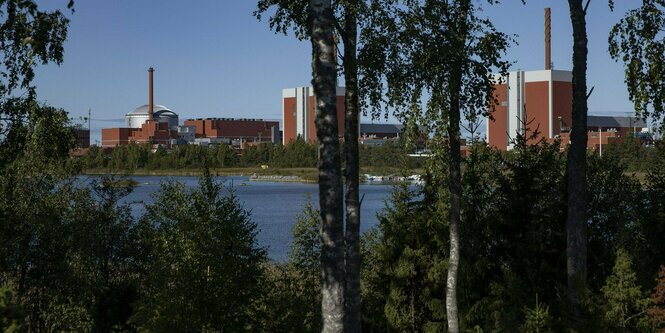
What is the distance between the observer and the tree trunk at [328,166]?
9.34 m

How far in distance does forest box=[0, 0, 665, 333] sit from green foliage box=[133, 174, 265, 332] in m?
0.05

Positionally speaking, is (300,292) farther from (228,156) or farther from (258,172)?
(228,156)

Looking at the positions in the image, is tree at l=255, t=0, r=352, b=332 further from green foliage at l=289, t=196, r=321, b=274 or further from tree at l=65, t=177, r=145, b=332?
tree at l=65, t=177, r=145, b=332

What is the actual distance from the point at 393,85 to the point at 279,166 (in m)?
134

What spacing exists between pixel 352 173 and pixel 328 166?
14.8 ft

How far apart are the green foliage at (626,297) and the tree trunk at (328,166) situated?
665cm

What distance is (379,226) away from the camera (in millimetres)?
23906

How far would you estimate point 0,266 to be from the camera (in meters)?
25.6

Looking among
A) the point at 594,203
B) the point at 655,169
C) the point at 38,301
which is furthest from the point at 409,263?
the point at 38,301

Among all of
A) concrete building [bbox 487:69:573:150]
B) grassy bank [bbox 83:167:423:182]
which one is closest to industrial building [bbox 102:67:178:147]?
grassy bank [bbox 83:167:423:182]

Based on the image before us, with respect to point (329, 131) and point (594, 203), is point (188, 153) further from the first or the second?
point (329, 131)

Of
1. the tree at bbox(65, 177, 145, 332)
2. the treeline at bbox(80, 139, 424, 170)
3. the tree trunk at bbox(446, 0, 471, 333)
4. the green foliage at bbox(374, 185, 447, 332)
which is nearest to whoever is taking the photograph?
the tree trunk at bbox(446, 0, 471, 333)

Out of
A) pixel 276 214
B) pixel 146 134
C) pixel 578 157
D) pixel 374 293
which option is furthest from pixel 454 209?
pixel 146 134

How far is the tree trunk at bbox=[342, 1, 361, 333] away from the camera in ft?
43.6
